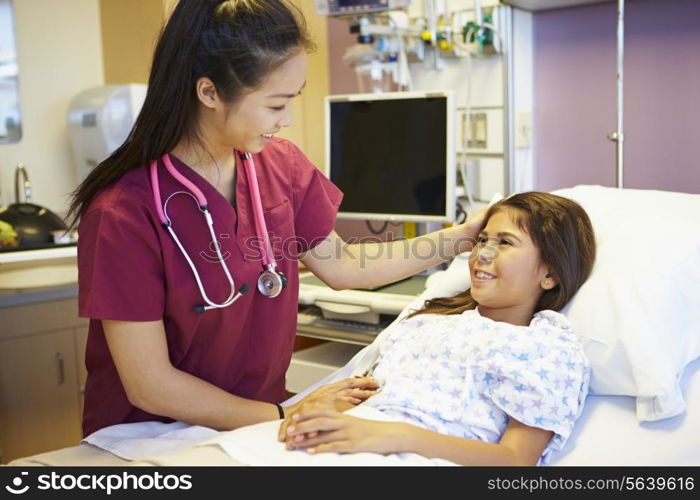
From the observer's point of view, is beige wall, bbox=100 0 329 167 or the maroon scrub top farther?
beige wall, bbox=100 0 329 167

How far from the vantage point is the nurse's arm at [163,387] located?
1214 mm

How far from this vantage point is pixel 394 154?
2.25 metres

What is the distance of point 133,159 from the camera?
4.15ft

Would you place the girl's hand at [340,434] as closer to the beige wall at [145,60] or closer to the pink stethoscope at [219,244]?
the pink stethoscope at [219,244]

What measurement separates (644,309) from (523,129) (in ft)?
3.82

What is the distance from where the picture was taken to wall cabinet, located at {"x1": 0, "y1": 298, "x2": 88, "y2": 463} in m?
2.60

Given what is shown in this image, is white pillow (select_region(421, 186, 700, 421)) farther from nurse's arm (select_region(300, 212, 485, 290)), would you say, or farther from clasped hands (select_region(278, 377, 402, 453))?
clasped hands (select_region(278, 377, 402, 453))

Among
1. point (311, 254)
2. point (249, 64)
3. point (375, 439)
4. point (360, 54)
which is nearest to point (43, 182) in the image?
point (360, 54)

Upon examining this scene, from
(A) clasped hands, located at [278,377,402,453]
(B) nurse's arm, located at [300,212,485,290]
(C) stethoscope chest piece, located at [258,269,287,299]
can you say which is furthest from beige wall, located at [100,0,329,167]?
(A) clasped hands, located at [278,377,402,453]

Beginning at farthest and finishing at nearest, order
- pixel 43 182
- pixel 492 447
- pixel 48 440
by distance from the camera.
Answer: pixel 43 182, pixel 48 440, pixel 492 447

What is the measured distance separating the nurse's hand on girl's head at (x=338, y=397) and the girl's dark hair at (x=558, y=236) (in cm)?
26

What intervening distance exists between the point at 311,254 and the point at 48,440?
163cm

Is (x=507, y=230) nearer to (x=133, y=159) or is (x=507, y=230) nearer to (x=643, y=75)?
(x=133, y=159)

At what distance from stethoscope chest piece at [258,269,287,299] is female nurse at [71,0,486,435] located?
20 millimetres
